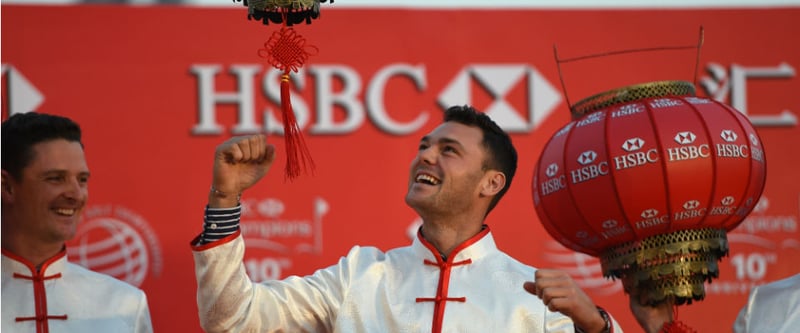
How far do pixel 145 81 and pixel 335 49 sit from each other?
770 millimetres

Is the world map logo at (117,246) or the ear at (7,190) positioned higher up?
the ear at (7,190)

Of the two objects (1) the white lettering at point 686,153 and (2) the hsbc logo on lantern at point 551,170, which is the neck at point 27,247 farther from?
(1) the white lettering at point 686,153

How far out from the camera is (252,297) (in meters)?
3.79

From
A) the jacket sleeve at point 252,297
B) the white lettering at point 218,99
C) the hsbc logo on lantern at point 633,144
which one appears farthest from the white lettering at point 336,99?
the hsbc logo on lantern at point 633,144

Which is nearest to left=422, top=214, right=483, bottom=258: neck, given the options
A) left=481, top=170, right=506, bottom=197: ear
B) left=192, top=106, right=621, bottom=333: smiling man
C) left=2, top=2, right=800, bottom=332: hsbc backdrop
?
left=192, top=106, right=621, bottom=333: smiling man

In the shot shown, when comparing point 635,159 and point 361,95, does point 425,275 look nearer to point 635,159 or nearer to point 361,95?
point 635,159

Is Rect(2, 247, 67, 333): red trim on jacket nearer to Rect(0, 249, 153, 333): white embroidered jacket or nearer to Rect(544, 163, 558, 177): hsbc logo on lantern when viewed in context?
Rect(0, 249, 153, 333): white embroidered jacket

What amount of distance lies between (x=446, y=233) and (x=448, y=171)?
0.63 ft

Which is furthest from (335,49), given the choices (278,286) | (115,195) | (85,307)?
(278,286)

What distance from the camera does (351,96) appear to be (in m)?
5.88

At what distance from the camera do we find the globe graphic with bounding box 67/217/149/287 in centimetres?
564

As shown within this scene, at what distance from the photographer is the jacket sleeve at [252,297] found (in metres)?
3.66

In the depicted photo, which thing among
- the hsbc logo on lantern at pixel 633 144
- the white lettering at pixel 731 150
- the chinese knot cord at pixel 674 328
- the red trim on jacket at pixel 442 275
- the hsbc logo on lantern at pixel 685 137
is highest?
the hsbc logo on lantern at pixel 685 137

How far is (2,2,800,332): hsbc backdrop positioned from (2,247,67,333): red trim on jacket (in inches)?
37.7
